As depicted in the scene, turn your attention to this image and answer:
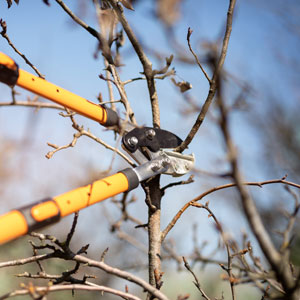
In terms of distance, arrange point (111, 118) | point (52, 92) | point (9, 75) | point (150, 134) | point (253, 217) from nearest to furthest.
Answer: point (253, 217) → point (9, 75) → point (52, 92) → point (111, 118) → point (150, 134)

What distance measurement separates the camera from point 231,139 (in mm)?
744

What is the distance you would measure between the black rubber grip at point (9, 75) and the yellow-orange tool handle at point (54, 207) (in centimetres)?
47

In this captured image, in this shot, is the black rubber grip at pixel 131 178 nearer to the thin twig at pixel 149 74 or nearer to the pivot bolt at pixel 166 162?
the pivot bolt at pixel 166 162

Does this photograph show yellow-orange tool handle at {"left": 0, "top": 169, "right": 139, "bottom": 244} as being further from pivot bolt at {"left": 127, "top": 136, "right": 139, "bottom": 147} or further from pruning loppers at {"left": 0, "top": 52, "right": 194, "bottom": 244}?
pivot bolt at {"left": 127, "top": 136, "right": 139, "bottom": 147}

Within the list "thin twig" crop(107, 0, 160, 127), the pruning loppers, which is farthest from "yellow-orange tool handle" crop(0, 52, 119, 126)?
"thin twig" crop(107, 0, 160, 127)

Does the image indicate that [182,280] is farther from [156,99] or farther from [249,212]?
[249,212]

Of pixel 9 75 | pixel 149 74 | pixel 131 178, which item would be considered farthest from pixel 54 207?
pixel 149 74

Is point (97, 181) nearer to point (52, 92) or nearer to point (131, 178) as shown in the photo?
point (131, 178)

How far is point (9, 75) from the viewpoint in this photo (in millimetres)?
1353

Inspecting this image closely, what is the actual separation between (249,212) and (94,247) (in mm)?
4949

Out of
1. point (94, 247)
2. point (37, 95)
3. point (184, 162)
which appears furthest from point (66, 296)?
point (37, 95)

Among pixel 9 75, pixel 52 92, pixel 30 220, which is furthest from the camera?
pixel 52 92

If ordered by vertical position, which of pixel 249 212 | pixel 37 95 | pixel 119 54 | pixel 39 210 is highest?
pixel 119 54

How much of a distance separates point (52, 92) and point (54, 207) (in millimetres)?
483
